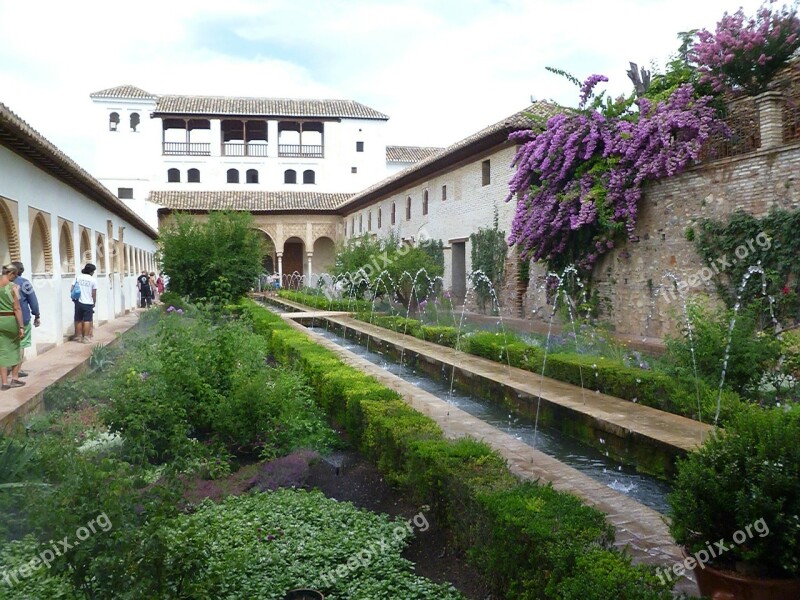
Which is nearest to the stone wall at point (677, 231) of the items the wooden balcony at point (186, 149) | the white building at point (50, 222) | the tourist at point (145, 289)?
the white building at point (50, 222)

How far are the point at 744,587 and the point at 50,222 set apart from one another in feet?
41.2

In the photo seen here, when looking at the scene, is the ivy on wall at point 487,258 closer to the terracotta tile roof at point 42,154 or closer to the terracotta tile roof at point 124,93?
the terracotta tile roof at point 42,154

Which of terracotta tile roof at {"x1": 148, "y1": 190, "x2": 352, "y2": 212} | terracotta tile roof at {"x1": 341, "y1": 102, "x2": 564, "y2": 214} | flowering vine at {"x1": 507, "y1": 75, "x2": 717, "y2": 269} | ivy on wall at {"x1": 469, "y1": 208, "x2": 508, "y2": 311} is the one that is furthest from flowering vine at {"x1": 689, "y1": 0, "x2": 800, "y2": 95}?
terracotta tile roof at {"x1": 148, "y1": 190, "x2": 352, "y2": 212}

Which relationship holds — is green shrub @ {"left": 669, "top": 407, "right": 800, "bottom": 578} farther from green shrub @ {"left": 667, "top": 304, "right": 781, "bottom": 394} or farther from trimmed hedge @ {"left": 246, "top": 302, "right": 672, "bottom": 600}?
green shrub @ {"left": 667, "top": 304, "right": 781, "bottom": 394}

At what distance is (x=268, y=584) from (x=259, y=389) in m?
2.48

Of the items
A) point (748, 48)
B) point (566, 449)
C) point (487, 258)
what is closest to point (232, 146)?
point (487, 258)

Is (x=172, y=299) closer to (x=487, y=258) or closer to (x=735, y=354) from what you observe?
(x=487, y=258)

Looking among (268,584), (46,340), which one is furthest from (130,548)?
(46,340)

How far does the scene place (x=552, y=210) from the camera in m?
14.8

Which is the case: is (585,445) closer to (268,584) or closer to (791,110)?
(268,584)

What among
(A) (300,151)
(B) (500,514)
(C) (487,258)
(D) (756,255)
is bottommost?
(B) (500,514)

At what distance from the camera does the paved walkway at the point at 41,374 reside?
6.66 meters

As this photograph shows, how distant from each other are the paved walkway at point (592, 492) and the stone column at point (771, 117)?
24.5 feet

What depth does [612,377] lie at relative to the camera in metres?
7.60
